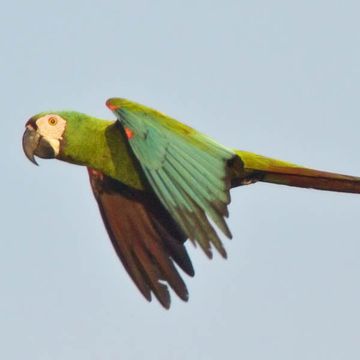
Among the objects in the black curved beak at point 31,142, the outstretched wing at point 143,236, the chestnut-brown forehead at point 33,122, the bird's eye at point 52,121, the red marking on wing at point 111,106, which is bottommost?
the outstretched wing at point 143,236

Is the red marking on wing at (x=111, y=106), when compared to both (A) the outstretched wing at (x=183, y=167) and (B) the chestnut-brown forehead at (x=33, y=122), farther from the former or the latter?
(B) the chestnut-brown forehead at (x=33, y=122)

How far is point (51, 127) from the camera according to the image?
1398 centimetres

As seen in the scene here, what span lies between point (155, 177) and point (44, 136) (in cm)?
133

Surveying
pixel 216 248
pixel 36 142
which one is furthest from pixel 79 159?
pixel 216 248

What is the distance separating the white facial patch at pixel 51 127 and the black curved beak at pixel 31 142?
0.07m

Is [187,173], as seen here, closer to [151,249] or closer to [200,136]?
[200,136]

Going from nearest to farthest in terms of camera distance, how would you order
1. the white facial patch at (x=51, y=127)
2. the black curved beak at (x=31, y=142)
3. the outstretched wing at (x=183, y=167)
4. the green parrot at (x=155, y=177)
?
the outstretched wing at (x=183, y=167), the green parrot at (x=155, y=177), the white facial patch at (x=51, y=127), the black curved beak at (x=31, y=142)

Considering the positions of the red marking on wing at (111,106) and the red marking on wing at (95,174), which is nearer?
the red marking on wing at (111,106)

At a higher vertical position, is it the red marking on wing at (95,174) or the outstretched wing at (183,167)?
the outstretched wing at (183,167)

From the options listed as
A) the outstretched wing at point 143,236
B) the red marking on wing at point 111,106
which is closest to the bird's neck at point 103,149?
the red marking on wing at point 111,106

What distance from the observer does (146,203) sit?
47.8 ft

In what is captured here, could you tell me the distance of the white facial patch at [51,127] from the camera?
13.9m

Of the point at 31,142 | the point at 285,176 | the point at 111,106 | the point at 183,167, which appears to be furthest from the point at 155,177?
the point at 31,142

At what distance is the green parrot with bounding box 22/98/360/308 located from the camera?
509 inches
